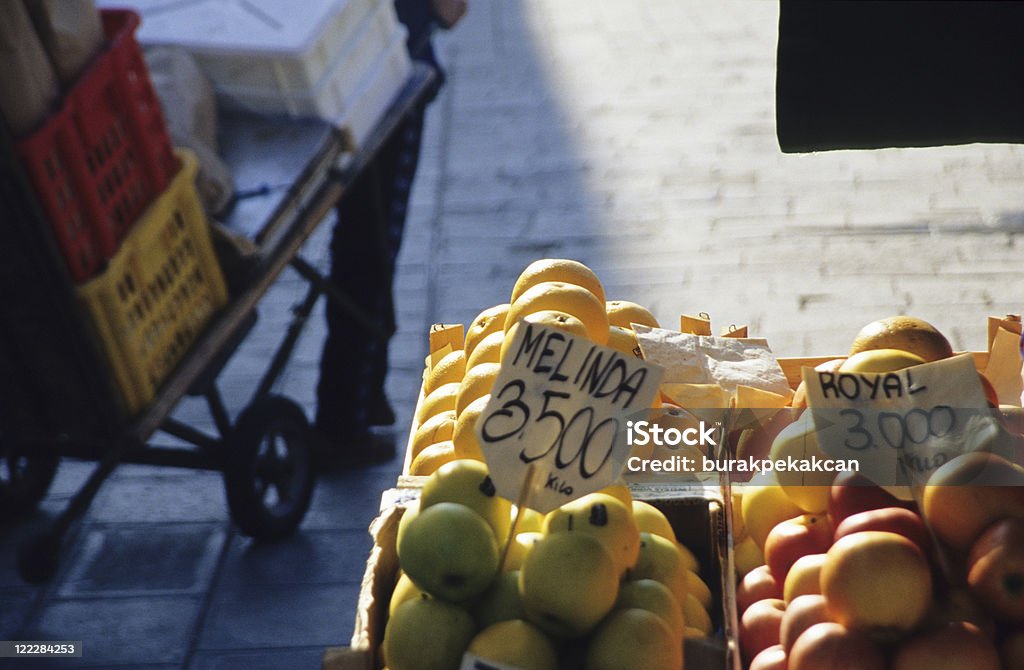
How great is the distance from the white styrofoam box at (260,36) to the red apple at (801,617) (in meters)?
2.08

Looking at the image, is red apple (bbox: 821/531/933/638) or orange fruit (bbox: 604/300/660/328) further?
orange fruit (bbox: 604/300/660/328)

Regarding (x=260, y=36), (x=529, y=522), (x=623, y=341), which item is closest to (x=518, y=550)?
(x=529, y=522)

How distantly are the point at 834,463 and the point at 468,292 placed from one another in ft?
9.38

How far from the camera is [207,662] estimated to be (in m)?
2.88

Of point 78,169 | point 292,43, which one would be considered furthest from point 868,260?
point 78,169

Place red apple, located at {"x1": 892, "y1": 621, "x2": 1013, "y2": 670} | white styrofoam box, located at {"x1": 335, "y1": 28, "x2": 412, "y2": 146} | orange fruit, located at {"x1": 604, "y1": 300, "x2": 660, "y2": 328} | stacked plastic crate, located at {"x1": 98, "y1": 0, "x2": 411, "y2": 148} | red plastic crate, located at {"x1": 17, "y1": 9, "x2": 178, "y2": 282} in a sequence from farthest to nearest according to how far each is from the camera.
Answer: white styrofoam box, located at {"x1": 335, "y1": 28, "x2": 412, "y2": 146} < stacked plastic crate, located at {"x1": 98, "y1": 0, "x2": 411, "y2": 148} < red plastic crate, located at {"x1": 17, "y1": 9, "x2": 178, "y2": 282} < orange fruit, located at {"x1": 604, "y1": 300, "x2": 660, "y2": 328} < red apple, located at {"x1": 892, "y1": 621, "x2": 1013, "y2": 670}

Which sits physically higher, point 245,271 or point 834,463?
point 834,463

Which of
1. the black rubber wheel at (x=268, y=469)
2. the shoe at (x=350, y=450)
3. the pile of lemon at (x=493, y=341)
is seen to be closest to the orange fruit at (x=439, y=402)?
the pile of lemon at (x=493, y=341)

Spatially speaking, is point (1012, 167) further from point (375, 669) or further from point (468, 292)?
point (375, 669)

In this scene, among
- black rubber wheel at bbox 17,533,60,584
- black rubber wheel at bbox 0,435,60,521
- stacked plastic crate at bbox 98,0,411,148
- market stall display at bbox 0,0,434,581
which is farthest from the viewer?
black rubber wheel at bbox 0,435,60,521

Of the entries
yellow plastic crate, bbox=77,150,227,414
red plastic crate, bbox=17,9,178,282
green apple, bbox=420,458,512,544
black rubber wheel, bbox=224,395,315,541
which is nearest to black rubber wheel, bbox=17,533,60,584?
yellow plastic crate, bbox=77,150,227,414

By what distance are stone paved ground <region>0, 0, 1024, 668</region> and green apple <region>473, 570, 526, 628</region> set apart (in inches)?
60.3

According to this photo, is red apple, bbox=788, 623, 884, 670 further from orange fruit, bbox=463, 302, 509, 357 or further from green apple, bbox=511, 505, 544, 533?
orange fruit, bbox=463, 302, 509, 357

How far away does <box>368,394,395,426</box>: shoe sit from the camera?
12.0 ft
